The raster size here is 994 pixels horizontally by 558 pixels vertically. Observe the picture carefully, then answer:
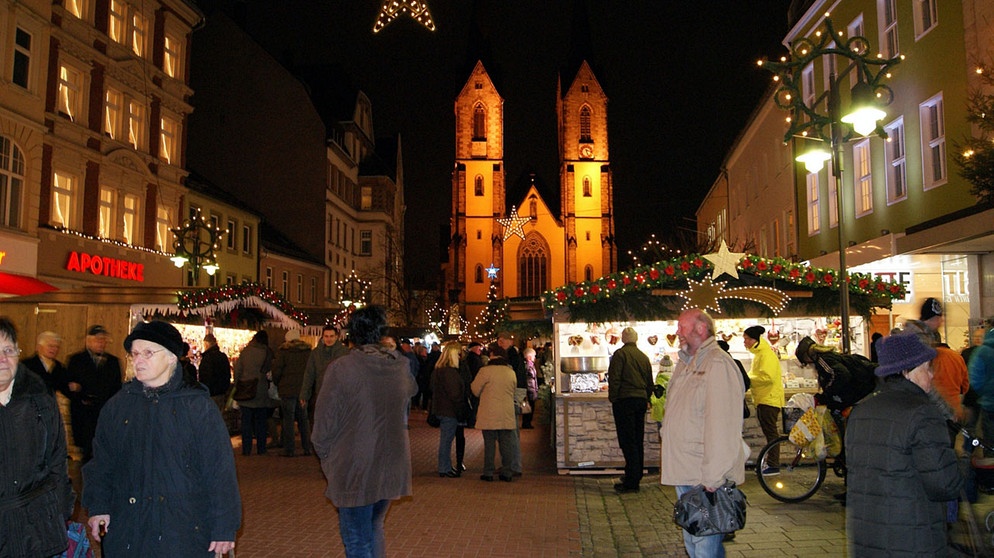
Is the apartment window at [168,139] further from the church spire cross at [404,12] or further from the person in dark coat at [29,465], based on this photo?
the person in dark coat at [29,465]

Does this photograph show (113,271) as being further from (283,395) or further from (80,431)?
(80,431)

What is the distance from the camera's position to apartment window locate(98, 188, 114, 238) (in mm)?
24109

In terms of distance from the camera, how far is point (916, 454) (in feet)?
12.4

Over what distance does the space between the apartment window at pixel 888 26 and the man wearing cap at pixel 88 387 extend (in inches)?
743

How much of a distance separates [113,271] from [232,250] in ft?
35.0

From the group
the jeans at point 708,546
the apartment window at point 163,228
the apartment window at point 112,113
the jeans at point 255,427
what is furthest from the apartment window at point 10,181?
the jeans at point 708,546

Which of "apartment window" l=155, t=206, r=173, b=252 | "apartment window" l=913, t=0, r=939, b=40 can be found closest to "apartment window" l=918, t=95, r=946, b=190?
"apartment window" l=913, t=0, r=939, b=40

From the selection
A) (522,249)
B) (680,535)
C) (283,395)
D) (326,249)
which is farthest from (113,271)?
(522,249)

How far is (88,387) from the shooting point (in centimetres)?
848

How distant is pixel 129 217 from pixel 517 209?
171ft

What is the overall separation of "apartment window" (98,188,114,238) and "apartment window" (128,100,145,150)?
81.5 inches

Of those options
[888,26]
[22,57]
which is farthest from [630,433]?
[22,57]

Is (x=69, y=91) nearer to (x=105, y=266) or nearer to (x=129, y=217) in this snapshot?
(x=129, y=217)

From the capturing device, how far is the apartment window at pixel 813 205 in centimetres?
2661
